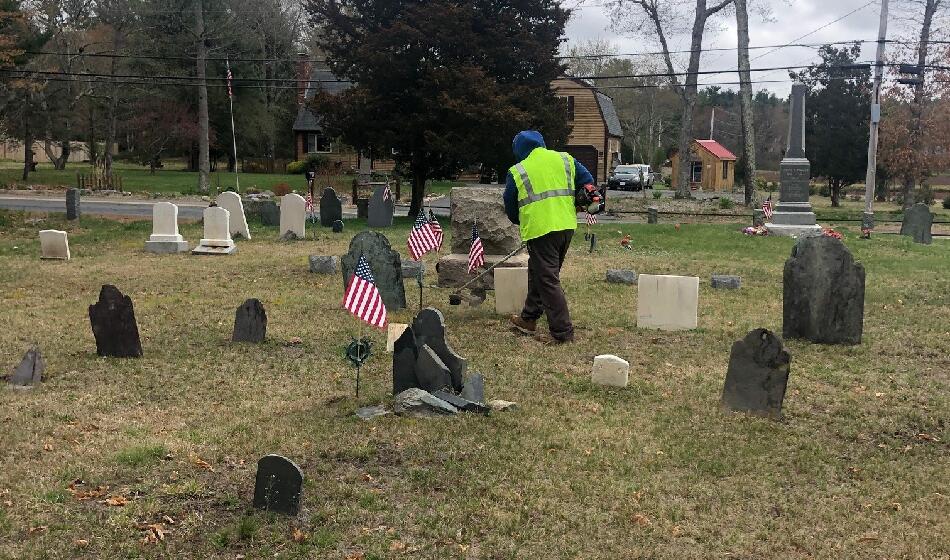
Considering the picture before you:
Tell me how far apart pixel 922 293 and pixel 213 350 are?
10.1m

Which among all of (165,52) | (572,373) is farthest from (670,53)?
(572,373)

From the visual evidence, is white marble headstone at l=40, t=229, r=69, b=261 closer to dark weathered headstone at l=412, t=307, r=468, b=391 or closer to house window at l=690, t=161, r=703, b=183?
dark weathered headstone at l=412, t=307, r=468, b=391

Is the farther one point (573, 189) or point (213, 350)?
point (573, 189)

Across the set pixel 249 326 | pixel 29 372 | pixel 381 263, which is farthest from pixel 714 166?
pixel 29 372

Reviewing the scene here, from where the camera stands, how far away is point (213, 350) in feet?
28.3

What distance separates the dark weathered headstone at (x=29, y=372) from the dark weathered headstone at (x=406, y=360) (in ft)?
9.90

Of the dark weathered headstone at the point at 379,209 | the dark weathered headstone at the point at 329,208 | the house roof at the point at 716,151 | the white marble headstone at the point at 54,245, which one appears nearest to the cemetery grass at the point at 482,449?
the white marble headstone at the point at 54,245

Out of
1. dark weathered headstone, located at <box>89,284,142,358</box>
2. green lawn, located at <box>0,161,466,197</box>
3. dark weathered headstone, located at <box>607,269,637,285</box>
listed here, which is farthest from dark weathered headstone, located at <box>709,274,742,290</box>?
green lawn, located at <box>0,161,466,197</box>

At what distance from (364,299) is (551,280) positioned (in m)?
2.46

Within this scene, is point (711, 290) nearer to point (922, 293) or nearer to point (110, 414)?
point (922, 293)

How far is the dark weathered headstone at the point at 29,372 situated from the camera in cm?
721

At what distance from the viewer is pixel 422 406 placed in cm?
646

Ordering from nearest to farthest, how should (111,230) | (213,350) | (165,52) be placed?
(213,350)
(111,230)
(165,52)

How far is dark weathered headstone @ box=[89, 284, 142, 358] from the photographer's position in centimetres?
806
